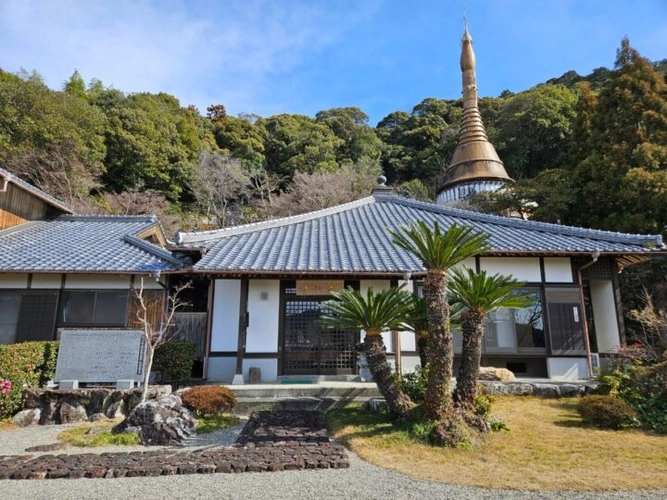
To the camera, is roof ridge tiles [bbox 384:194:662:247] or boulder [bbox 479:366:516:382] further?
roof ridge tiles [bbox 384:194:662:247]

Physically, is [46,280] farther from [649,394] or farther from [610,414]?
[649,394]

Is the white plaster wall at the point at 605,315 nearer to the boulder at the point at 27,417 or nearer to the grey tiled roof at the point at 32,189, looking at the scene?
the boulder at the point at 27,417

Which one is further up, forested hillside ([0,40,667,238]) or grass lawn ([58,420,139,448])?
forested hillside ([0,40,667,238])

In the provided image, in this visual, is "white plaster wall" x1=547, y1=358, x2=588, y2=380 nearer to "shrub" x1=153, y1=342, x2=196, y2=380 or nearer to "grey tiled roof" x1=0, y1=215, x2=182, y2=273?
"shrub" x1=153, y1=342, x2=196, y2=380

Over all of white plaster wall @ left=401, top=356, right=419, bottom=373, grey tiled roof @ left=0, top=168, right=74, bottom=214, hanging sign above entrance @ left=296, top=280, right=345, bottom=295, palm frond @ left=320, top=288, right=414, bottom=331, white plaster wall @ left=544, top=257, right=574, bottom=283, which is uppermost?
grey tiled roof @ left=0, top=168, right=74, bottom=214

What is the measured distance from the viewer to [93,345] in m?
8.71

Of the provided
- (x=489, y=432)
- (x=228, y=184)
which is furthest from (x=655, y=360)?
(x=228, y=184)

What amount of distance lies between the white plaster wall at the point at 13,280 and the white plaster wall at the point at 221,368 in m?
5.37

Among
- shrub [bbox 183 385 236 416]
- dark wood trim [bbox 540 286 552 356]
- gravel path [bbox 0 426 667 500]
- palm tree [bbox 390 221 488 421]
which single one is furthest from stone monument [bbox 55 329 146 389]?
dark wood trim [bbox 540 286 552 356]

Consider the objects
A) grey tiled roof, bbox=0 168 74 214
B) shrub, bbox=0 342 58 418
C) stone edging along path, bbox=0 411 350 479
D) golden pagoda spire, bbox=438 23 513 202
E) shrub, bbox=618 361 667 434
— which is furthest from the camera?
golden pagoda spire, bbox=438 23 513 202

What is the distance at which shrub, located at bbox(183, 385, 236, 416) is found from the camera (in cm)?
737

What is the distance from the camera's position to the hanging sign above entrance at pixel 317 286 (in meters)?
10.4

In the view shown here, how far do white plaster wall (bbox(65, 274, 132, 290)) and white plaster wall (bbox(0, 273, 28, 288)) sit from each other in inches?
42.6

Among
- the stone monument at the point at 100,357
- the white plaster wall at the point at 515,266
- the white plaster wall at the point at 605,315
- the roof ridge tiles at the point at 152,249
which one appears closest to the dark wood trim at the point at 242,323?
the stone monument at the point at 100,357
